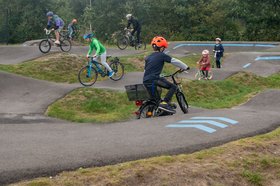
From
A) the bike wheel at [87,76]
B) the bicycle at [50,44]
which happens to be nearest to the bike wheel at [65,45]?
the bicycle at [50,44]

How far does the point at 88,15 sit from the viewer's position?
53625 mm

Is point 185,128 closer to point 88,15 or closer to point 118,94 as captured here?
point 118,94

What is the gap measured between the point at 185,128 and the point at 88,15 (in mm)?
46769

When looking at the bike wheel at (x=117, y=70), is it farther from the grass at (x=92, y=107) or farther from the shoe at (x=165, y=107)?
the shoe at (x=165, y=107)

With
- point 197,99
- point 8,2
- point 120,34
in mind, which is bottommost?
point 197,99

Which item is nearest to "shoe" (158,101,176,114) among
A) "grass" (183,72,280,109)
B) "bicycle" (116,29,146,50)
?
"grass" (183,72,280,109)

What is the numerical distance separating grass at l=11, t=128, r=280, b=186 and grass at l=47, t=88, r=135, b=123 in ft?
17.6

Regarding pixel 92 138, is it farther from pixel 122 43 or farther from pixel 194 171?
pixel 122 43

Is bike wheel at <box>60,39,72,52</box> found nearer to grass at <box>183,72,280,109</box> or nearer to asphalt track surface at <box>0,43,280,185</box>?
grass at <box>183,72,280,109</box>

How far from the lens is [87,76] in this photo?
15.8 metres

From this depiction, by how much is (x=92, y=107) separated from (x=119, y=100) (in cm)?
114

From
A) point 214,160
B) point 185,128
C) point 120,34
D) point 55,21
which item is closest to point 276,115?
point 185,128

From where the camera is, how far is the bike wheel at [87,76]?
1579 cm

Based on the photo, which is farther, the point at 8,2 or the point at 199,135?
the point at 8,2
